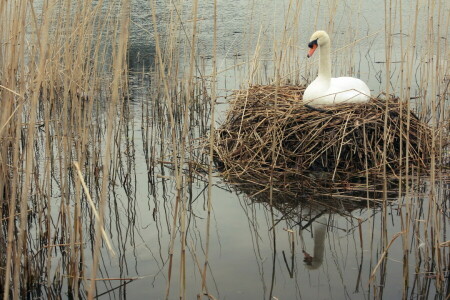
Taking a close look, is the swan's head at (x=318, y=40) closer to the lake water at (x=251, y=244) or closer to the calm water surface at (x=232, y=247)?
the lake water at (x=251, y=244)

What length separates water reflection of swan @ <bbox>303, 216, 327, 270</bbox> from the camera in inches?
136

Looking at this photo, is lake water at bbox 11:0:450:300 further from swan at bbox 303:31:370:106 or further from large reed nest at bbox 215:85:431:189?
swan at bbox 303:31:370:106

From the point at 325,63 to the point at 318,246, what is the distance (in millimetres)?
2179

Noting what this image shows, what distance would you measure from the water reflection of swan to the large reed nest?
0.62 meters

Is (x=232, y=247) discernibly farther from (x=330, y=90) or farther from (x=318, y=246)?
(x=330, y=90)

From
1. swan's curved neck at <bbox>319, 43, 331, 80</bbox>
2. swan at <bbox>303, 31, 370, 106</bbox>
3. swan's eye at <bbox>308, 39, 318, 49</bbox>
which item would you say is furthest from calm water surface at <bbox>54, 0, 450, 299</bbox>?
swan's eye at <bbox>308, 39, 318, 49</bbox>

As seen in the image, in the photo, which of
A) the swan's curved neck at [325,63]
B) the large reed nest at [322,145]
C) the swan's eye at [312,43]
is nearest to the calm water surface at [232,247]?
the large reed nest at [322,145]

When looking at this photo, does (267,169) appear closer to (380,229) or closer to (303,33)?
(380,229)

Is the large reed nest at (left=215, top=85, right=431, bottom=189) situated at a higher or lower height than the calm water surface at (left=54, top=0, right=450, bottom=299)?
higher

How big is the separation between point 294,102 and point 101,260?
2.47 metres

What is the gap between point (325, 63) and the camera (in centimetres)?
536

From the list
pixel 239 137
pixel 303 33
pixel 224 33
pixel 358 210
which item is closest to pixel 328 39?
pixel 239 137

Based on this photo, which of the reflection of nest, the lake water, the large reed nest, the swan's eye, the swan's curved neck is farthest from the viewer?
the swan's eye

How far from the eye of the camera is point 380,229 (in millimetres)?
3811
